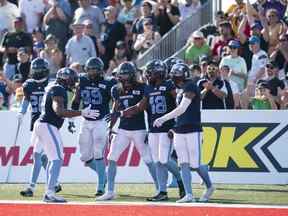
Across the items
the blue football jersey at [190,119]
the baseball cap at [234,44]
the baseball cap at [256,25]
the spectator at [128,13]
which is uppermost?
the spectator at [128,13]

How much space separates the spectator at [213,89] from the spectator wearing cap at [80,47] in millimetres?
3842

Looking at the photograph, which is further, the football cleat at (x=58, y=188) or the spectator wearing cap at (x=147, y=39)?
the spectator wearing cap at (x=147, y=39)

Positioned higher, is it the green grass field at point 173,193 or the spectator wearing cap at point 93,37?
the spectator wearing cap at point 93,37

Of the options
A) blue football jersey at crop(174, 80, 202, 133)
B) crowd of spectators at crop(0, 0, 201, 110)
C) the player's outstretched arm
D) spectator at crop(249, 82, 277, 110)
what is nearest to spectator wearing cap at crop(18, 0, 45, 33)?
crowd of spectators at crop(0, 0, 201, 110)

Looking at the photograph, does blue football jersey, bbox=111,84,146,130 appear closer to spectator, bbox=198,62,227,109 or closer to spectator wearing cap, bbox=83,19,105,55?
spectator, bbox=198,62,227,109

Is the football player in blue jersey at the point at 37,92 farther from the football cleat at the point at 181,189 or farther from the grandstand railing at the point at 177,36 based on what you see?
the grandstand railing at the point at 177,36

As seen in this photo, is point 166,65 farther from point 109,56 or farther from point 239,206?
point 109,56

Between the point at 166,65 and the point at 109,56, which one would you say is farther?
the point at 109,56

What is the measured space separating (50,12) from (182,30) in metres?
2.76

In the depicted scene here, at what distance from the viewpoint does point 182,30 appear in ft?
67.6

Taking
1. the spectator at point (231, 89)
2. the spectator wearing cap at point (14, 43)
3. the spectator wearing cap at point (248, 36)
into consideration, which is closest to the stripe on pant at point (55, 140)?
the spectator at point (231, 89)

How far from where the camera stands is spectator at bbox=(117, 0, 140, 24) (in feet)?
69.2

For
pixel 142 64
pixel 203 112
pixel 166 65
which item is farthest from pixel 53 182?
pixel 142 64

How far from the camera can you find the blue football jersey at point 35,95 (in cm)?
1520
